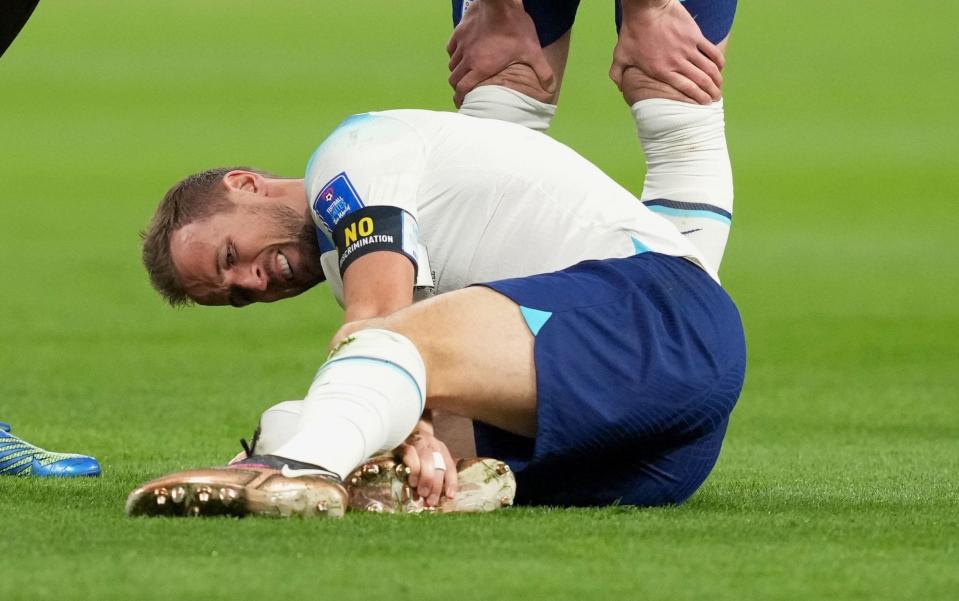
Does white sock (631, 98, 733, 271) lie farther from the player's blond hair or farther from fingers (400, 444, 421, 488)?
fingers (400, 444, 421, 488)

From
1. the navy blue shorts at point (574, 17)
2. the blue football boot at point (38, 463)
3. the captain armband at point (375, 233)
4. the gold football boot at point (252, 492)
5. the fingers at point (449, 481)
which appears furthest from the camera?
the navy blue shorts at point (574, 17)

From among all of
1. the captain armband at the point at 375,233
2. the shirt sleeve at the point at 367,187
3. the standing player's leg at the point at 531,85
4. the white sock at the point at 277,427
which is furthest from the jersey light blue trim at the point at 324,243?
the standing player's leg at the point at 531,85

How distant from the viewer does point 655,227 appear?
9.08ft

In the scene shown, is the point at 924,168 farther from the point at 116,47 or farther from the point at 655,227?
the point at 655,227

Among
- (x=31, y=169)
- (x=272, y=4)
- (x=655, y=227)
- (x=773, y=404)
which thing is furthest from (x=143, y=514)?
(x=272, y=4)

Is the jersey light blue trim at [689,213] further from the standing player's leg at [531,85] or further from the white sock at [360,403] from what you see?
the white sock at [360,403]

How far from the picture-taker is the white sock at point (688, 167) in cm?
329

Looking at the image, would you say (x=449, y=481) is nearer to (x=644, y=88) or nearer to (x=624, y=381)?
(x=624, y=381)

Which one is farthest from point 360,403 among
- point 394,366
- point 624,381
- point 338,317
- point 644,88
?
point 338,317

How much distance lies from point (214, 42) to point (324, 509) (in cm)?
1731

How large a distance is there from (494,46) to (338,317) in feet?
14.1

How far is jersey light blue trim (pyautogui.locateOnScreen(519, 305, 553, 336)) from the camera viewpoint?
2.47m

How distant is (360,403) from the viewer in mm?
2309

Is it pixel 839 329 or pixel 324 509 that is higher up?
pixel 324 509
